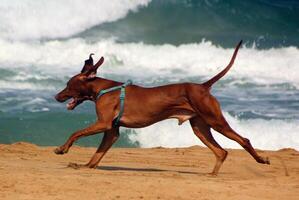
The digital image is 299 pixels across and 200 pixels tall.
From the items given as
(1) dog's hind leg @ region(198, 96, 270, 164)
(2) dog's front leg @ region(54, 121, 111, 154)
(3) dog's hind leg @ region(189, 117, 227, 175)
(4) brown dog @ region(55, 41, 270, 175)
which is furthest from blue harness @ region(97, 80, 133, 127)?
(1) dog's hind leg @ region(198, 96, 270, 164)

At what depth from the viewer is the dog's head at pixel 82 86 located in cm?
1078

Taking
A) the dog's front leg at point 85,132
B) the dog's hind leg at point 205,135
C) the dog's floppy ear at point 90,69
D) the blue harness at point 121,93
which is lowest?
the dog's hind leg at point 205,135

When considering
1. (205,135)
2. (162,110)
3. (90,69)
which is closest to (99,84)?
(90,69)

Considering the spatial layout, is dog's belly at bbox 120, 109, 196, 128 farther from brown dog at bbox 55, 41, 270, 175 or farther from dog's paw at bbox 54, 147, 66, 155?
dog's paw at bbox 54, 147, 66, 155

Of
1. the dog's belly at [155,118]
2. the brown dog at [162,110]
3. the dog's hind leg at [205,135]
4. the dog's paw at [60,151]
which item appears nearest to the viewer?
the dog's paw at [60,151]

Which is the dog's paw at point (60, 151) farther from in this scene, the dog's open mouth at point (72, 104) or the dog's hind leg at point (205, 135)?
the dog's hind leg at point (205, 135)

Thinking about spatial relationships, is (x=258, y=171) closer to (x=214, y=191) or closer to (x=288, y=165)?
(x=288, y=165)

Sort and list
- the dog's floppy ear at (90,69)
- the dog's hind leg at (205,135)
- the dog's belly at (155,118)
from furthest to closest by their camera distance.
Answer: the dog's floppy ear at (90,69), the dog's hind leg at (205,135), the dog's belly at (155,118)

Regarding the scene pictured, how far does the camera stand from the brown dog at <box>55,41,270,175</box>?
10125 mm

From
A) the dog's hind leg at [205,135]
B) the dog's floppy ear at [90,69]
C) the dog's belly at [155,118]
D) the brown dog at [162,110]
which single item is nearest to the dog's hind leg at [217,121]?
the brown dog at [162,110]

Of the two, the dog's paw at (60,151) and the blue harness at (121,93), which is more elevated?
the blue harness at (121,93)

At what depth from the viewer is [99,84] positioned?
10.7 metres

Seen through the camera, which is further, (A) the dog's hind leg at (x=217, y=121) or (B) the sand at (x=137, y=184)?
(A) the dog's hind leg at (x=217, y=121)

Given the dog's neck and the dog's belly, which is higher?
the dog's neck
